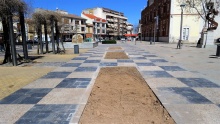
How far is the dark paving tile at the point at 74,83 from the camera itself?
5.70 meters

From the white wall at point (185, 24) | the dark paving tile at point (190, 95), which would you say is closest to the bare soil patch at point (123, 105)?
the dark paving tile at point (190, 95)

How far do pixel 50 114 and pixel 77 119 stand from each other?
0.63 meters

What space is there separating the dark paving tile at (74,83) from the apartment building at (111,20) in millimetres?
89345

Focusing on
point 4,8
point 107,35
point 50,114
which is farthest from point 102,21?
point 50,114

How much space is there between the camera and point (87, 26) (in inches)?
2987

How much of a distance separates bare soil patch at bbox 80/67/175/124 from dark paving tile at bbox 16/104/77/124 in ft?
1.06

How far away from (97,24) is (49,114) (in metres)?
84.2

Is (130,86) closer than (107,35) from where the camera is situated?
Yes

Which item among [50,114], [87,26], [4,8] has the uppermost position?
[87,26]

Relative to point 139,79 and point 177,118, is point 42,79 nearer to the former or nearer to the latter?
point 139,79

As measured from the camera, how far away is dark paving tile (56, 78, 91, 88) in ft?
18.7

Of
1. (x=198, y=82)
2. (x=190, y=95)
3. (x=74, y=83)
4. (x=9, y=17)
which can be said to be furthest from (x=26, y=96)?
(x=9, y=17)

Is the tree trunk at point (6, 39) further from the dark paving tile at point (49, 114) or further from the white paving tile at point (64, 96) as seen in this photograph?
the dark paving tile at point (49, 114)

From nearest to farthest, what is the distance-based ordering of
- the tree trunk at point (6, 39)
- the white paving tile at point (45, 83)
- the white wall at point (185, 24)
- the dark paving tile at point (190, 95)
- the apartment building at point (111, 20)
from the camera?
the dark paving tile at point (190, 95), the white paving tile at point (45, 83), the tree trunk at point (6, 39), the white wall at point (185, 24), the apartment building at point (111, 20)
